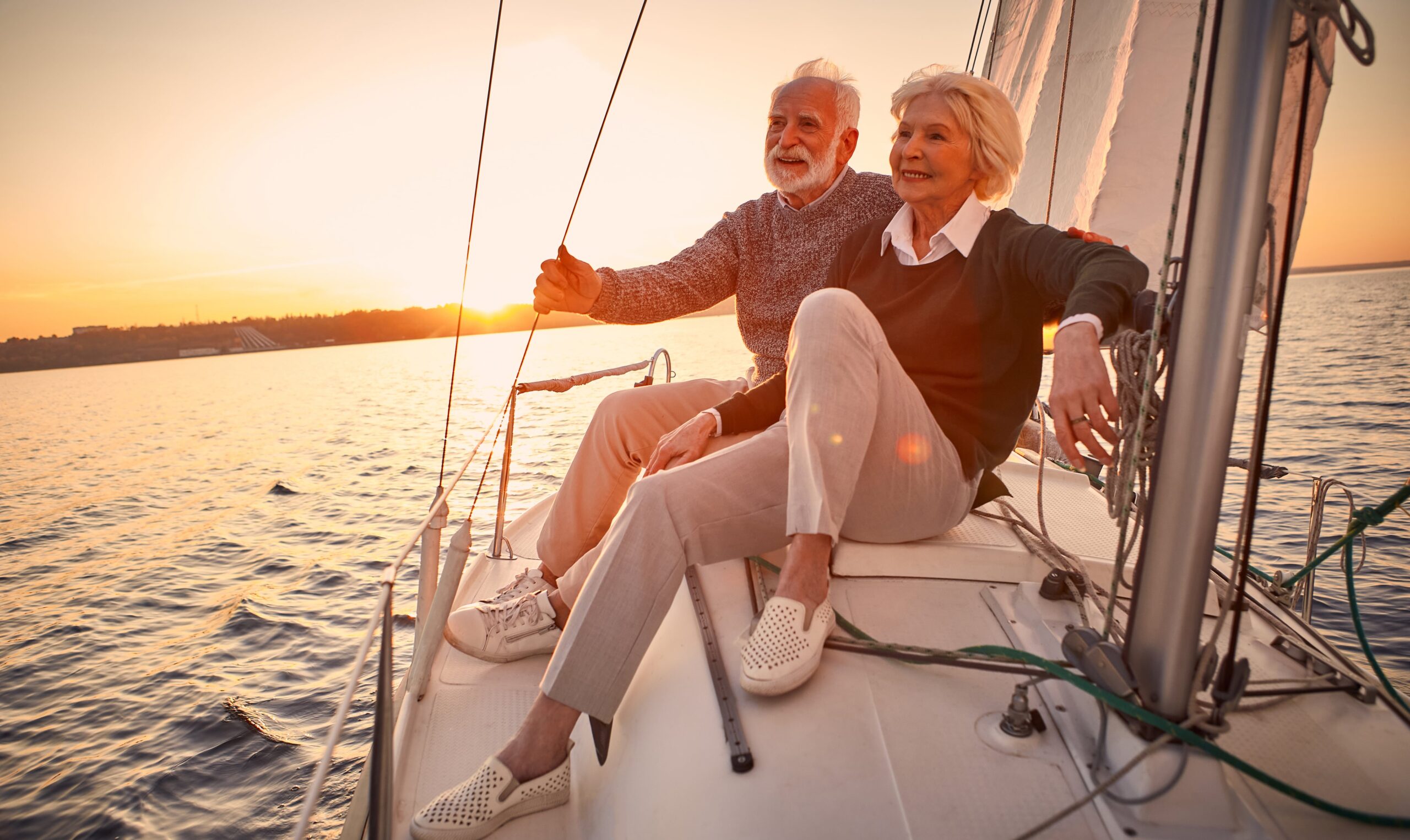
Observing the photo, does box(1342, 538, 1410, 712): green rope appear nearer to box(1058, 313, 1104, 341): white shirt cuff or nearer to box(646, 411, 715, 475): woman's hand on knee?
box(1058, 313, 1104, 341): white shirt cuff

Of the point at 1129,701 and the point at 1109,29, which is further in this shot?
the point at 1109,29

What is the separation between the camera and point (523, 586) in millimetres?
2016

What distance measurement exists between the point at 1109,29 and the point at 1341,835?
2998 millimetres

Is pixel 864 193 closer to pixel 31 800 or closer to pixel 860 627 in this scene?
pixel 860 627

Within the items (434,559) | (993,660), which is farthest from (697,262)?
(993,660)

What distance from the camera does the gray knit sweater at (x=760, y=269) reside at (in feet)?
7.68

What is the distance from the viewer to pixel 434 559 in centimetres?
194

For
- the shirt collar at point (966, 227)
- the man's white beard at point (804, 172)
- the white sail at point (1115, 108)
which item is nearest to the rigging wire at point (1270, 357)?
the shirt collar at point (966, 227)

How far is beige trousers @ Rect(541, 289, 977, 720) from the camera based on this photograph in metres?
1.28

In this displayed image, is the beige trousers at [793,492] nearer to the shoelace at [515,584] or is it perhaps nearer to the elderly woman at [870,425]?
Result: the elderly woman at [870,425]

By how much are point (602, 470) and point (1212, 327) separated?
5.10ft

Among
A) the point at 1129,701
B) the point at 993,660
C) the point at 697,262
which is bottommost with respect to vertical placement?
the point at 993,660

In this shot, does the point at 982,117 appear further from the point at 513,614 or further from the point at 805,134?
the point at 513,614

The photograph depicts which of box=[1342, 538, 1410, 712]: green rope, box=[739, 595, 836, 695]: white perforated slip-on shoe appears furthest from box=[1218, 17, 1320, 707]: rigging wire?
box=[739, 595, 836, 695]: white perforated slip-on shoe
